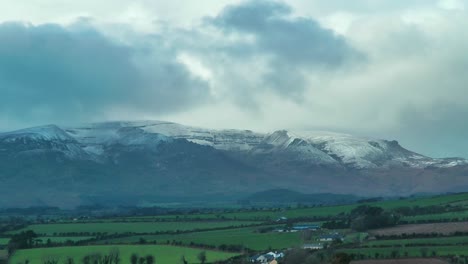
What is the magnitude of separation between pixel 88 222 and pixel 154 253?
5234cm

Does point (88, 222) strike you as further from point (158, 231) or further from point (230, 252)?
point (230, 252)

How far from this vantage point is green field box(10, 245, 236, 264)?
97.6m

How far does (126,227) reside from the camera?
454 ft

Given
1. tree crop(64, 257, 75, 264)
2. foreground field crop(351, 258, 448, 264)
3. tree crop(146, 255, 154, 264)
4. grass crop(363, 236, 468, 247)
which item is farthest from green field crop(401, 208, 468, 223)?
tree crop(64, 257, 75, 264)

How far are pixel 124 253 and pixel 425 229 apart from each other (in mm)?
34854

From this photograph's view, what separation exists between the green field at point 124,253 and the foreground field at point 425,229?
68.4ft

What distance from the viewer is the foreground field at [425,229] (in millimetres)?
105875

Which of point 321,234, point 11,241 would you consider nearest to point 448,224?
point 321,234

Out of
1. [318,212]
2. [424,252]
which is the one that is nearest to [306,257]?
[424,252]

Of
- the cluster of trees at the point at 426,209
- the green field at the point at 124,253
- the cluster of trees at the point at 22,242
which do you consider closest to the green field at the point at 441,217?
the cluster of trees at the point at 426,209

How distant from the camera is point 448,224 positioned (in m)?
113

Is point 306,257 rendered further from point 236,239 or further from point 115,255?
point 236,239

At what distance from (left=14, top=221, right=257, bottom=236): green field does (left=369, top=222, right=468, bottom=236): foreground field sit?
2914 centimetres

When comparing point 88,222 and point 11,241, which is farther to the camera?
point 88,222
